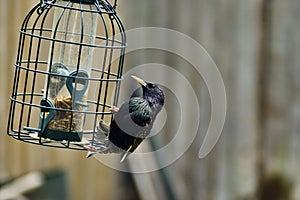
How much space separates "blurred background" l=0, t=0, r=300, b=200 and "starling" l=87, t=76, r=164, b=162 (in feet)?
6.43

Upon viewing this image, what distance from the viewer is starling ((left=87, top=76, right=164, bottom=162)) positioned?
2.99 metres

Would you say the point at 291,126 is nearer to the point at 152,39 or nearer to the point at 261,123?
the point at 261,123

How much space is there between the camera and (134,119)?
3.03 meters

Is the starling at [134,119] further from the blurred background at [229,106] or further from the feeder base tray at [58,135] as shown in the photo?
the blurred background at [229,106]

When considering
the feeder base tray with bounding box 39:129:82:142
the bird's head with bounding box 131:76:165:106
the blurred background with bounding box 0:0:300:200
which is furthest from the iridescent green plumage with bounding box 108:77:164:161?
the blurred background with bounding box 0:0:300:200

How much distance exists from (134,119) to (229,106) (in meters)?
2.21

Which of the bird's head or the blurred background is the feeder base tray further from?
the blurred background

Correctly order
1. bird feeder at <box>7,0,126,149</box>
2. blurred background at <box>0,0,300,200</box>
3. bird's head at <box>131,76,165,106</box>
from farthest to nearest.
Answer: blurred background at <box>0,0,300,200</box>
bird's head at <box>131,76,165,106</box>
bird feeder at <box>7,0,126,149</box>

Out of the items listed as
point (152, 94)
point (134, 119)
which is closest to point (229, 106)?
point (152, 94)

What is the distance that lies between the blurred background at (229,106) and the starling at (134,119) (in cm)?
196

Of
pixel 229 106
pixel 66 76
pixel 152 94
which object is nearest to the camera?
pixel 66 76

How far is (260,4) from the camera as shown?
5.03 m

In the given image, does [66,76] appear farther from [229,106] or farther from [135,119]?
[229,106]

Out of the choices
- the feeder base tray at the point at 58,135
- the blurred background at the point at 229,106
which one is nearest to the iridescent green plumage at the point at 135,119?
the feeder base tray at the point at 58,135
